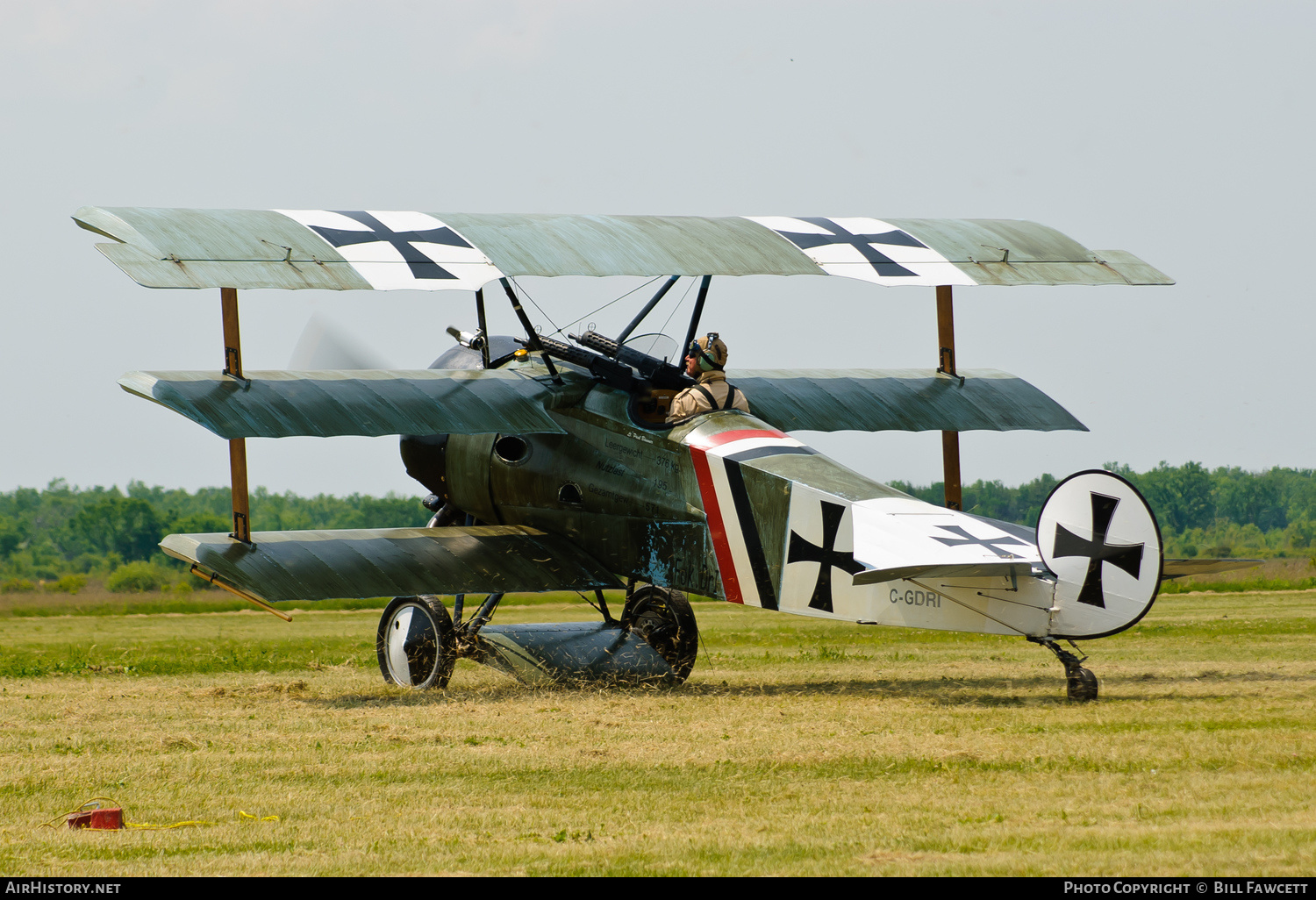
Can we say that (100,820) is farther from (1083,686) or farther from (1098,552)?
(1083,686)

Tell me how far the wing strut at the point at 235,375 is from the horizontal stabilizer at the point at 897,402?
15.4 feet

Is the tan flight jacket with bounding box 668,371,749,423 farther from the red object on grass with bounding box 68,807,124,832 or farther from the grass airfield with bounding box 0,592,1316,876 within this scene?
the red object on grass with bounding box 68,807,124,832

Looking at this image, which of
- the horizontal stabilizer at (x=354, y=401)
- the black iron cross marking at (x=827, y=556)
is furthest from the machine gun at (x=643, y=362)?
the black iron cross marking at (x=827, y=556)

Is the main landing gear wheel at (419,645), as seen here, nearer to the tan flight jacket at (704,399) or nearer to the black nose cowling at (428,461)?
the black nose cowling at (428,461)

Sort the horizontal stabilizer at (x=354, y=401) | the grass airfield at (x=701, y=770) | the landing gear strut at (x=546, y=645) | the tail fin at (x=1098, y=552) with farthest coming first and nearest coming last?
the landing gear strut at (x=546, y=645)
the horizontal stabilizer at (x=354, y=401)
the tail fin at (x=1098, y=552)
the grass airfield at (x=701, y=770)

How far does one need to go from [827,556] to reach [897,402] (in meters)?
4.68

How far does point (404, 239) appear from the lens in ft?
37.1

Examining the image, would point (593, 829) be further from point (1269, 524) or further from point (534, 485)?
point (1269, 524)

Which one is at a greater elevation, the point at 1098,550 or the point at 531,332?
the point at 531,332

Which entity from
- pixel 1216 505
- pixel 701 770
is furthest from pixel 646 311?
pixel 1216 505

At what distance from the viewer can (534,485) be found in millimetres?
12289

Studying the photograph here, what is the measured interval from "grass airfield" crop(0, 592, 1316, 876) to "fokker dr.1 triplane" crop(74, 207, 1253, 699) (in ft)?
2.18

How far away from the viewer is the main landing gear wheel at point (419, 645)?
11680 mm

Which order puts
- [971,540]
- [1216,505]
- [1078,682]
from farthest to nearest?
1. [1216,505]
2. [1078,682]
3. [971,540]
